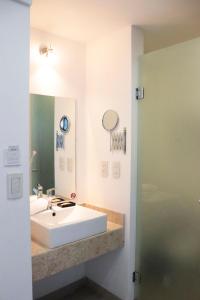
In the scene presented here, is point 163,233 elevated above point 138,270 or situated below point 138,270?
above

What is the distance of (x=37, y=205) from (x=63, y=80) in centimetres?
118

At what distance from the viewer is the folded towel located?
2.20 meters

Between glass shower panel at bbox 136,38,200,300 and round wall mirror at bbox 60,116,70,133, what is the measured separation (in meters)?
0.73

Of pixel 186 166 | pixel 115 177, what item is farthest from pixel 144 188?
pixel 186 166

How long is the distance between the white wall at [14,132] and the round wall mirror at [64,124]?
1023mm

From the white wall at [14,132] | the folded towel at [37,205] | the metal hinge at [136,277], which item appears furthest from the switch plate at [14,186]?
the metal hinge at [136,277]

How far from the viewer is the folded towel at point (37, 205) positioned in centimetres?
220

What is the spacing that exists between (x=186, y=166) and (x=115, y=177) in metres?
0.70

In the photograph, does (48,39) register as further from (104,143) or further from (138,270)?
(138,270)

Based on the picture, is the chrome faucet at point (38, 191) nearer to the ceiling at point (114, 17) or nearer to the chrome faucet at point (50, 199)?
the chrome faucet at point (50, 199)

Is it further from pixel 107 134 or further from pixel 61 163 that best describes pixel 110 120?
pixel 61 163

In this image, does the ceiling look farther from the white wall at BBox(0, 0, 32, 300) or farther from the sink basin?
the sink basin

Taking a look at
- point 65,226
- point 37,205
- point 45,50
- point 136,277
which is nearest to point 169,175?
point 65,226

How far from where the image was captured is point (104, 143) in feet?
8.29
